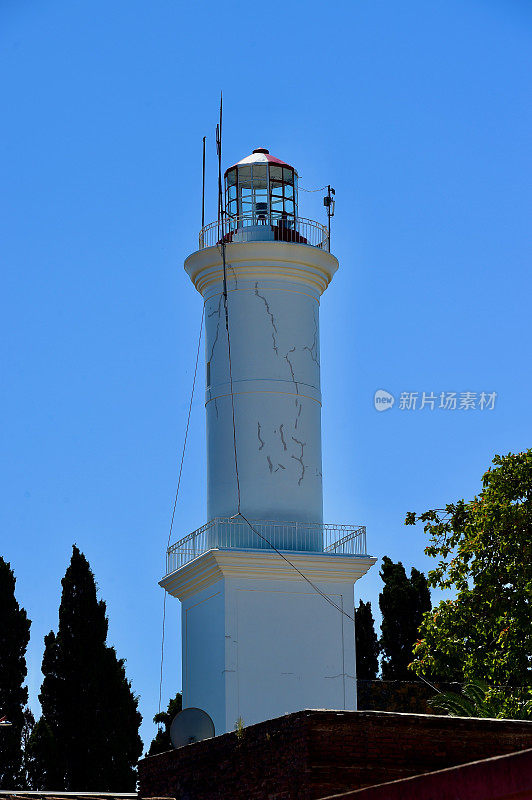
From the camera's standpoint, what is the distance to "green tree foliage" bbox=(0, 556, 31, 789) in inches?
1571

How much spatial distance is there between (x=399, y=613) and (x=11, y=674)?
14.7 m

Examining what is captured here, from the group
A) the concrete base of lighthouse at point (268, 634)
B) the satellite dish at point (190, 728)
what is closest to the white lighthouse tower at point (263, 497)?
the concrete base of lighthouse at point (268, 634)

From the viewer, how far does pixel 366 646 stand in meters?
49.8

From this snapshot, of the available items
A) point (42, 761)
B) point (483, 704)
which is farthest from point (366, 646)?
point (483, 704)

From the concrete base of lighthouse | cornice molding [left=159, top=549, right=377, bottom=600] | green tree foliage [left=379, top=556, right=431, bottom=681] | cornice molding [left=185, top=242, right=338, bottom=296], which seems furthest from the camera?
green tree foliage [left=379, top=556, right=431, bottom=681]

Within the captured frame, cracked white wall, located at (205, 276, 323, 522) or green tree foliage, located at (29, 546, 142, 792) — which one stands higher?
cracked white wall, located at (205, 276, 323, 522)

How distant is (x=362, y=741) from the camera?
57.3 feet

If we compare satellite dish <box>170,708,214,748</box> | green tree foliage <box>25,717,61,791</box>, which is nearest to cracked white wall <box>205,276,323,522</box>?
green tree foliage <box>25,717,61,791</box>

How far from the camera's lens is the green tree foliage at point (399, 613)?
4903 centimetres

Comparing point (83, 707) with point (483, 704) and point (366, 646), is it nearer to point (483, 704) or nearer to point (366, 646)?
point (366, 646)

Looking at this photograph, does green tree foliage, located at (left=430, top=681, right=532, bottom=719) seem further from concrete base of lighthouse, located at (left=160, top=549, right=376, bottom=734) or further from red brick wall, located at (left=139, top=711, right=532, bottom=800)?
red brick wall, located at (left=139, top=711, right=532, bottom=800)

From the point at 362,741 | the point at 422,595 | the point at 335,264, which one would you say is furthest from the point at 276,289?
the point at 362,741

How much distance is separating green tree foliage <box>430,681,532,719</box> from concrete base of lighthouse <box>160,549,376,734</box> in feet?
11.5

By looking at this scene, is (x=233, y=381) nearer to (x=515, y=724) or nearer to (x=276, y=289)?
(x=276, y=289)
